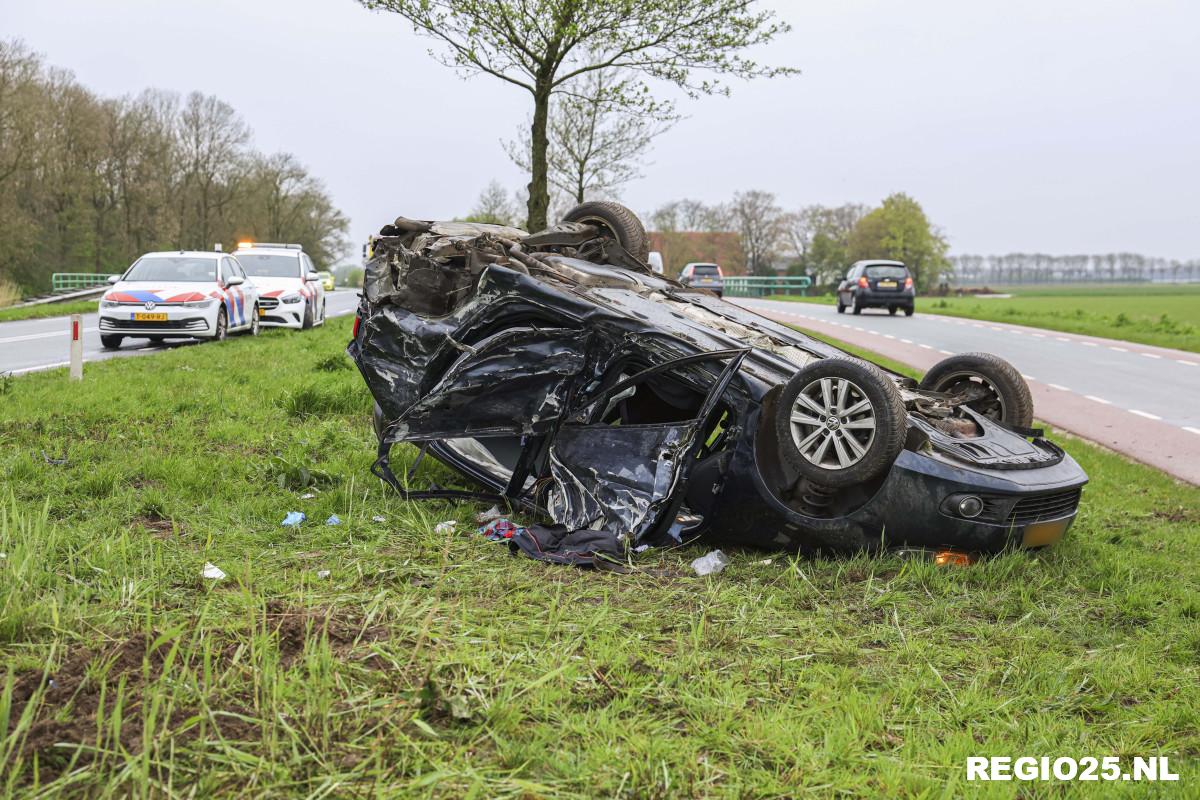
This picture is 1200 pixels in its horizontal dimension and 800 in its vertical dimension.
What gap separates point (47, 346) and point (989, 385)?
14.7 meters

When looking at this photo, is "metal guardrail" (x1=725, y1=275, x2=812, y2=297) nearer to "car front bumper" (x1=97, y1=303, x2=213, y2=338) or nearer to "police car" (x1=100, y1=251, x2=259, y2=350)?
"police car" (x1=100, y1=251, x2=259, y2=350)

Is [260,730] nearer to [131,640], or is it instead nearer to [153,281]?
[131,640]

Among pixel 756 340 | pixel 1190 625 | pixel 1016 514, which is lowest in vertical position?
pixel 1190 625

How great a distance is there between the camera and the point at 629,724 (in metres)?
2.88

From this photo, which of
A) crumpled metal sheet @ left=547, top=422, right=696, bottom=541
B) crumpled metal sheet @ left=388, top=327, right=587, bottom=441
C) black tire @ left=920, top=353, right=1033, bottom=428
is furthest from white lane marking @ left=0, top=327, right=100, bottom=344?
black tire @ left=920, top=353, right=1033, bottom=428

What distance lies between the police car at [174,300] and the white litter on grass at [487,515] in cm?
1189

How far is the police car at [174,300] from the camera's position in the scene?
15.4 m

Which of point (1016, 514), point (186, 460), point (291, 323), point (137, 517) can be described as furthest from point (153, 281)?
point (1016, 514)

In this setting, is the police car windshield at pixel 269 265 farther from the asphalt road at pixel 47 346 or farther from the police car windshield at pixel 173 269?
the police car windshield at pixel 173 269

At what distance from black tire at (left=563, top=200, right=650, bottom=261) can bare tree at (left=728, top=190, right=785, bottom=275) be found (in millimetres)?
79856

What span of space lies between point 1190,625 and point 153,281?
51.8 feet

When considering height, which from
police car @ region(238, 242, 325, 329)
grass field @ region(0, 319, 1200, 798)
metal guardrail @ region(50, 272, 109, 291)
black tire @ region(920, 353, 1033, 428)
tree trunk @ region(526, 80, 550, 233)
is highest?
tree trunk @ region(526, 80, 550, 233)

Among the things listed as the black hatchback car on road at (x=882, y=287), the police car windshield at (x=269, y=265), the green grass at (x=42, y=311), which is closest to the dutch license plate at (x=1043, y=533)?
the police car windshield at (x=269, y=265)

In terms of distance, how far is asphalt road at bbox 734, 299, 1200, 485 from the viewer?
951 cm
